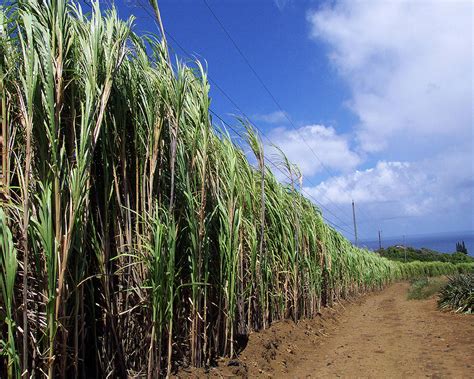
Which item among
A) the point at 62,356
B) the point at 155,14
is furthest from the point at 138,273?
the point at 155,14

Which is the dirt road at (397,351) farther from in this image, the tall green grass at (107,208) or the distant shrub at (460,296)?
the tall green grass at (107,208)

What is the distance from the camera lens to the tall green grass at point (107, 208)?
211 centimetres

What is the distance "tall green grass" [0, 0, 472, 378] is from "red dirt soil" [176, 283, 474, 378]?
0.33 metres

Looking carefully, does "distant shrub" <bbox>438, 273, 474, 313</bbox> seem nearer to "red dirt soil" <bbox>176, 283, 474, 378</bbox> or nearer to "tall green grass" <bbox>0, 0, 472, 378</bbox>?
"red dirt soil" <bbox>176, 283, 474, 378</bbox>

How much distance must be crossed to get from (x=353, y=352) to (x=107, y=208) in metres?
4.24

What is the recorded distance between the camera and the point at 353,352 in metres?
5.41

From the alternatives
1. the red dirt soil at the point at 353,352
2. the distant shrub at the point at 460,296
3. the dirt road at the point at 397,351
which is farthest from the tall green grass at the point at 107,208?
the distant shrub at the point at 460,296

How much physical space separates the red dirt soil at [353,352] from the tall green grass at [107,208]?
1.09 feet

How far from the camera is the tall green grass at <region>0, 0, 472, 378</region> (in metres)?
2.11

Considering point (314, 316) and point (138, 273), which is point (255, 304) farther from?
point (314, 316)

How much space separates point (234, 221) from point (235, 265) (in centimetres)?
45

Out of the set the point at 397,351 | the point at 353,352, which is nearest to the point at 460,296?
A: the point at 397,351

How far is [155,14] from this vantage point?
3582mm

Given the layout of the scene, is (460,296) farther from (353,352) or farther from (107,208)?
(107,208)
